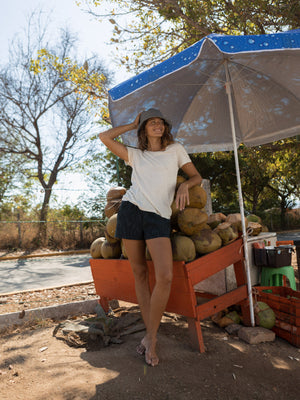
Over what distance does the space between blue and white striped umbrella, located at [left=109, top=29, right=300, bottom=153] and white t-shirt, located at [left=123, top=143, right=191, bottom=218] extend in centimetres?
74

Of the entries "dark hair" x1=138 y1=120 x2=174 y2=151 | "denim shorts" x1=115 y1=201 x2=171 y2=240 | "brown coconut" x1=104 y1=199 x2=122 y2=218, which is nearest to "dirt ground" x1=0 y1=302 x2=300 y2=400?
"denim shorts" x1=115 y1=201 x2=171 y2=240

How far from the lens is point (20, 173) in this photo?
75.9ft

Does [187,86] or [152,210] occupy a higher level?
[187,86]

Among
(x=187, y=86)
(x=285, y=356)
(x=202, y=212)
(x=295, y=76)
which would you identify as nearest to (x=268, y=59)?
(x=295, y=76)

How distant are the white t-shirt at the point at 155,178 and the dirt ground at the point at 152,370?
127 centimetres

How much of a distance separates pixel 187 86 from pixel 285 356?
3233 millimetres

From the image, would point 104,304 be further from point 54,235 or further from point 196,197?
point 54,235

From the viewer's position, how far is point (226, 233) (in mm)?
3580

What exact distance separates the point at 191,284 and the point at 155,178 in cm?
103

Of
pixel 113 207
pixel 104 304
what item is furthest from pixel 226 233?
pixel 104 304

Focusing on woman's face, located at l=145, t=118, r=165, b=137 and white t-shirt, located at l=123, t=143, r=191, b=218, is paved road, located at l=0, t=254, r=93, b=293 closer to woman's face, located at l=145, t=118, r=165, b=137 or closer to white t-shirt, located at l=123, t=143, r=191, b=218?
white t-shirt, located at l=123, t=143, r=191, b=218

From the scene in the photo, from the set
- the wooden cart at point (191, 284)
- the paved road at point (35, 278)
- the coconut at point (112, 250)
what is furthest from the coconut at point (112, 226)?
the paved road at point (35, 278)

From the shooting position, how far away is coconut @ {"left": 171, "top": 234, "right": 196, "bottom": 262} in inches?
123

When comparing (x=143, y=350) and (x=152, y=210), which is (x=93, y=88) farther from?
(x=143, y=350)
